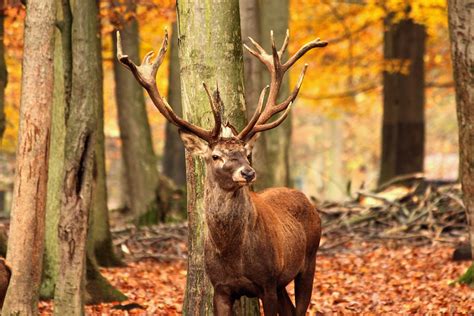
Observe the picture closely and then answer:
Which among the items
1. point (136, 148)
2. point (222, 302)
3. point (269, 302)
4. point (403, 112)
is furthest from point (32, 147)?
point (403, 112)

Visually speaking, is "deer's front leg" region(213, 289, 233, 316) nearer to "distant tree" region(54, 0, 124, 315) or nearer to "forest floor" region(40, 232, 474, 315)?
"distant tree" region(54, 0, 124, 315)

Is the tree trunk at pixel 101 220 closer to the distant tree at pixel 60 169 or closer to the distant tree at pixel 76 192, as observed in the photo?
the distant tree at pixel 60 169

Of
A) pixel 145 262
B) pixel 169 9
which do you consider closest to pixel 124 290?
pixel 145 262

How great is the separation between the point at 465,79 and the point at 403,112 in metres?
11.2

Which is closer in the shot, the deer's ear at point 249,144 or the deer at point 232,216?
the deer at point 232,216

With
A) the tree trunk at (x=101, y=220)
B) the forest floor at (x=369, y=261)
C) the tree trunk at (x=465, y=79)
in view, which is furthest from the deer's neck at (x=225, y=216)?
the tree trunk at (x=101, y=220)

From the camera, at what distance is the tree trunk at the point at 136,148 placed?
729 inches

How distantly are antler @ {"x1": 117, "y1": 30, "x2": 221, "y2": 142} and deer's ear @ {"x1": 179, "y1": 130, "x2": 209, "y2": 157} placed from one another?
42 millimetres

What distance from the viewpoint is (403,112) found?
22.4 meters

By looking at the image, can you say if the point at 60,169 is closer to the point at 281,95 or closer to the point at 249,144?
the point at 249,144

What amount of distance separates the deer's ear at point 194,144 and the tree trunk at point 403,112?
14.3 m

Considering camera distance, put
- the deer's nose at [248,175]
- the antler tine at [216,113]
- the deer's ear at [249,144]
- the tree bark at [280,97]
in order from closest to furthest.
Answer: the deer's nose at [248,175], the antler tine at [216,113], the deer's ear at [249,144], the tree bark at [280,97]

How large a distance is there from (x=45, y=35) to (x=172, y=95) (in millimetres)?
12304

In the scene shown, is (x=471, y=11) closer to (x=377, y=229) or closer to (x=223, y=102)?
(x=223, y=102)
